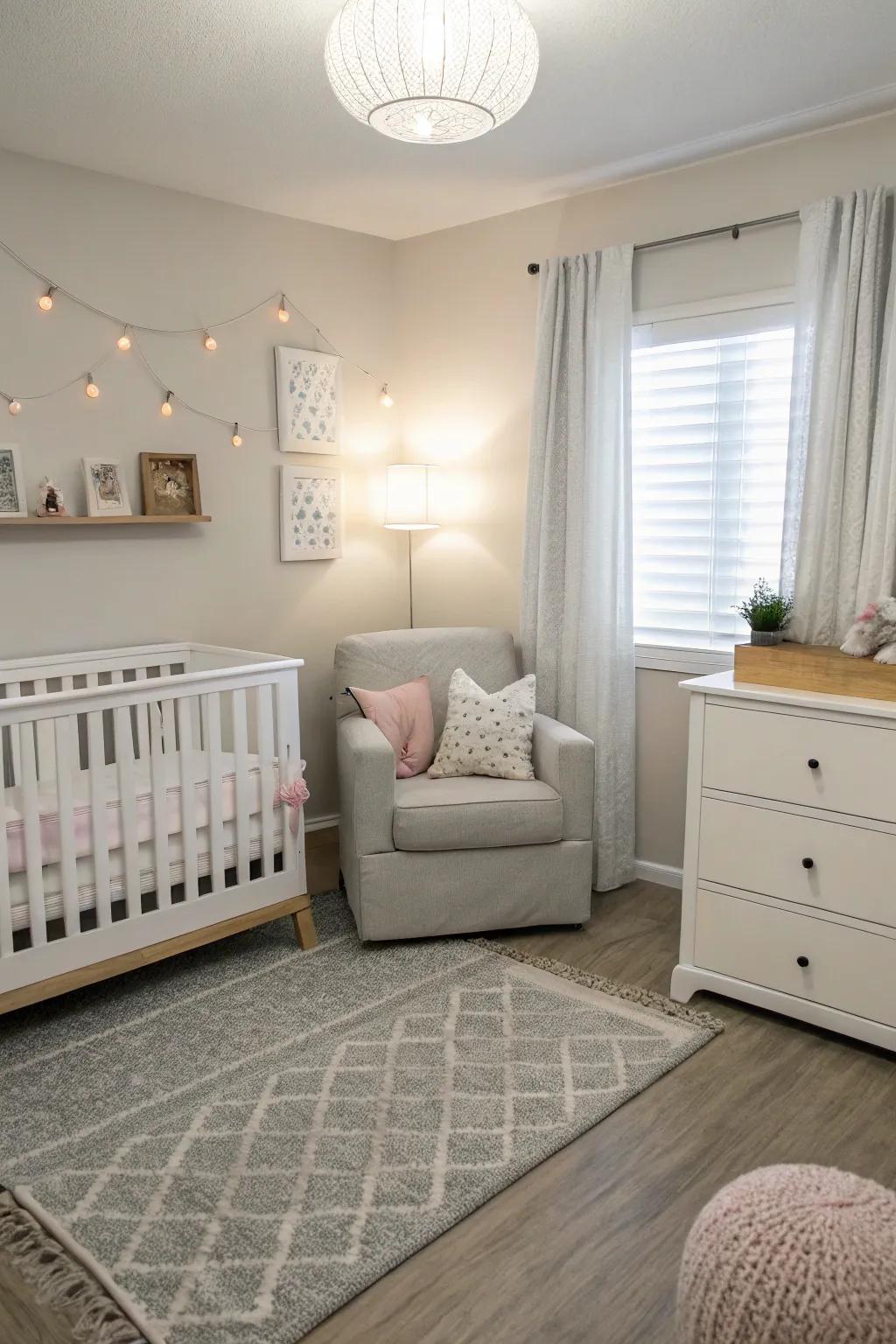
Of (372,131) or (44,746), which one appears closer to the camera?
(372,131)

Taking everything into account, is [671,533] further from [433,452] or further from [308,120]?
[308,120]

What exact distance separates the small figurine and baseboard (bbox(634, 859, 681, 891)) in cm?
227

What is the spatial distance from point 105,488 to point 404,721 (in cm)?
123

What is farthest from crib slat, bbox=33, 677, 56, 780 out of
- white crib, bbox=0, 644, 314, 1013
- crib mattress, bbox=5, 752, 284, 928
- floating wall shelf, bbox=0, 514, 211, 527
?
floating wall shelf, bbox=0, 514, 211, 527

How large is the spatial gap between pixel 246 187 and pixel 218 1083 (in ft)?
9.13

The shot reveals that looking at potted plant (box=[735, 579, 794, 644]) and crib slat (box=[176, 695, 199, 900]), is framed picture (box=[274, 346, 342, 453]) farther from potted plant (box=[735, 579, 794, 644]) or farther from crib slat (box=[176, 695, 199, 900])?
potted plant (box=[735, 579, 794, 644])

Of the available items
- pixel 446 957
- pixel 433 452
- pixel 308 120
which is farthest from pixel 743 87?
pixel 446 957

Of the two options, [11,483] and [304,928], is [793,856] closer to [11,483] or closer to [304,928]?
[304,928]

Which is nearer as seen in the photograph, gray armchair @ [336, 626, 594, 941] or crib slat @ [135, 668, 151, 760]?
crib slat @ [135, 668, 151, 760]

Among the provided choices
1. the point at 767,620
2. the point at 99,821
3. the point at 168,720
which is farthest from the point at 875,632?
the point at 99,821

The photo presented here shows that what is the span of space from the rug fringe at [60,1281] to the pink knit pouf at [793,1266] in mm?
916

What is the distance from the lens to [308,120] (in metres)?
2.91

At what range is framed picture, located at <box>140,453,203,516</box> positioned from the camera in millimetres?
3531

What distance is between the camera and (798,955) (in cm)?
267
